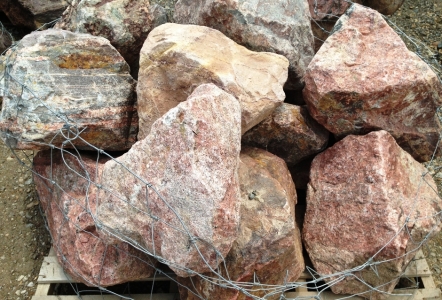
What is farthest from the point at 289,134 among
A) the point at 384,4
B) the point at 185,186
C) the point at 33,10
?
the point at 33,10

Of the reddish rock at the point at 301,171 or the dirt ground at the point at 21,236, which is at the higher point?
the reddish rock at the point at 301,171

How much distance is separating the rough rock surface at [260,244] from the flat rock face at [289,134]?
0.92 feet

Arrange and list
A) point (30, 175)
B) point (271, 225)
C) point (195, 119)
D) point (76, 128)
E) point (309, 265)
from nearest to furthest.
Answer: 1. point (195, 119)
2. point (271, 225)
3. point (76, 128)
4. point (309, 265)
5. point (30, 175)

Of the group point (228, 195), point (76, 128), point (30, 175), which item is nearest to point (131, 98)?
point (76, 128)

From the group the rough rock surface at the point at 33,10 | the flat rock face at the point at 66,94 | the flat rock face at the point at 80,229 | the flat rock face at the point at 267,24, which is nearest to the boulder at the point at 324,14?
the flat rock face at the point at 267,24

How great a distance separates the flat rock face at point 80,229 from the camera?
2504 mm

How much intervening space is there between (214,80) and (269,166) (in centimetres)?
58

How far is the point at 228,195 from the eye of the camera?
214cm

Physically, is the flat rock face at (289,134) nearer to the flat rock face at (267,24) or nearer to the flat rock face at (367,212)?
the flat rock face at (367,212)

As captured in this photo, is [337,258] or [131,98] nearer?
[337,258]

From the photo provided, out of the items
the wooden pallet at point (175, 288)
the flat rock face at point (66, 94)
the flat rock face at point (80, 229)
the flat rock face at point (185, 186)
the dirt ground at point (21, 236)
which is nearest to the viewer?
the flat rock face at point (185, 186)

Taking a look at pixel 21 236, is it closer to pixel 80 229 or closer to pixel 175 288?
pixel 80 229

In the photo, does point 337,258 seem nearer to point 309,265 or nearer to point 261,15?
point 309,265

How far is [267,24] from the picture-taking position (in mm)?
→ 2971
